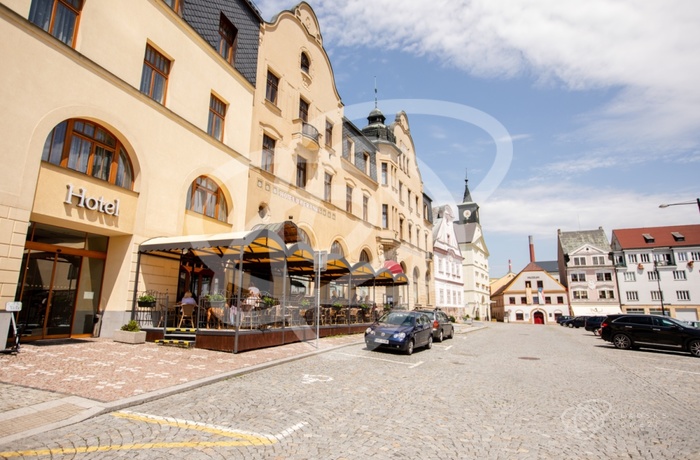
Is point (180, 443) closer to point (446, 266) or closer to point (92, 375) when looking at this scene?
point (92, 375)

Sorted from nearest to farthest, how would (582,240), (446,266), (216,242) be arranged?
(216,242)
(446,266)
(582,240)

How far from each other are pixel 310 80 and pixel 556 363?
21.3 metres

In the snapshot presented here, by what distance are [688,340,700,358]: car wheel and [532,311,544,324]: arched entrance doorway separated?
55000 millimetres

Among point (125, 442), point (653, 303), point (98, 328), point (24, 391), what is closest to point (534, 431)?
point (125, 442)

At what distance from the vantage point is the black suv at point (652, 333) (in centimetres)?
1616

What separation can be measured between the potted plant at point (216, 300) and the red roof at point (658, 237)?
66.8m

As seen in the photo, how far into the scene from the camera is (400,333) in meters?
13.8

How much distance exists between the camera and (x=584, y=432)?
222 inches

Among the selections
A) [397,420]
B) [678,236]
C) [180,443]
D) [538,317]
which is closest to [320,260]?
[397,420]

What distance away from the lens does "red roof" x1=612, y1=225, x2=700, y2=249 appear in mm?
58031

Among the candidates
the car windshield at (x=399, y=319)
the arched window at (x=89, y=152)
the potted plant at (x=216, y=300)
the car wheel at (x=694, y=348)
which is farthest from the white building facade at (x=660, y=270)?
the arched window at (x=89, y=152)

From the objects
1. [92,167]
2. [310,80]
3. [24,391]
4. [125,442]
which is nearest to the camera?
[125,442]

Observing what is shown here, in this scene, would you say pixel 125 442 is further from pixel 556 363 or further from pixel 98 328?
pixel 556 363

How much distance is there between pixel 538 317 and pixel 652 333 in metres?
54.9
